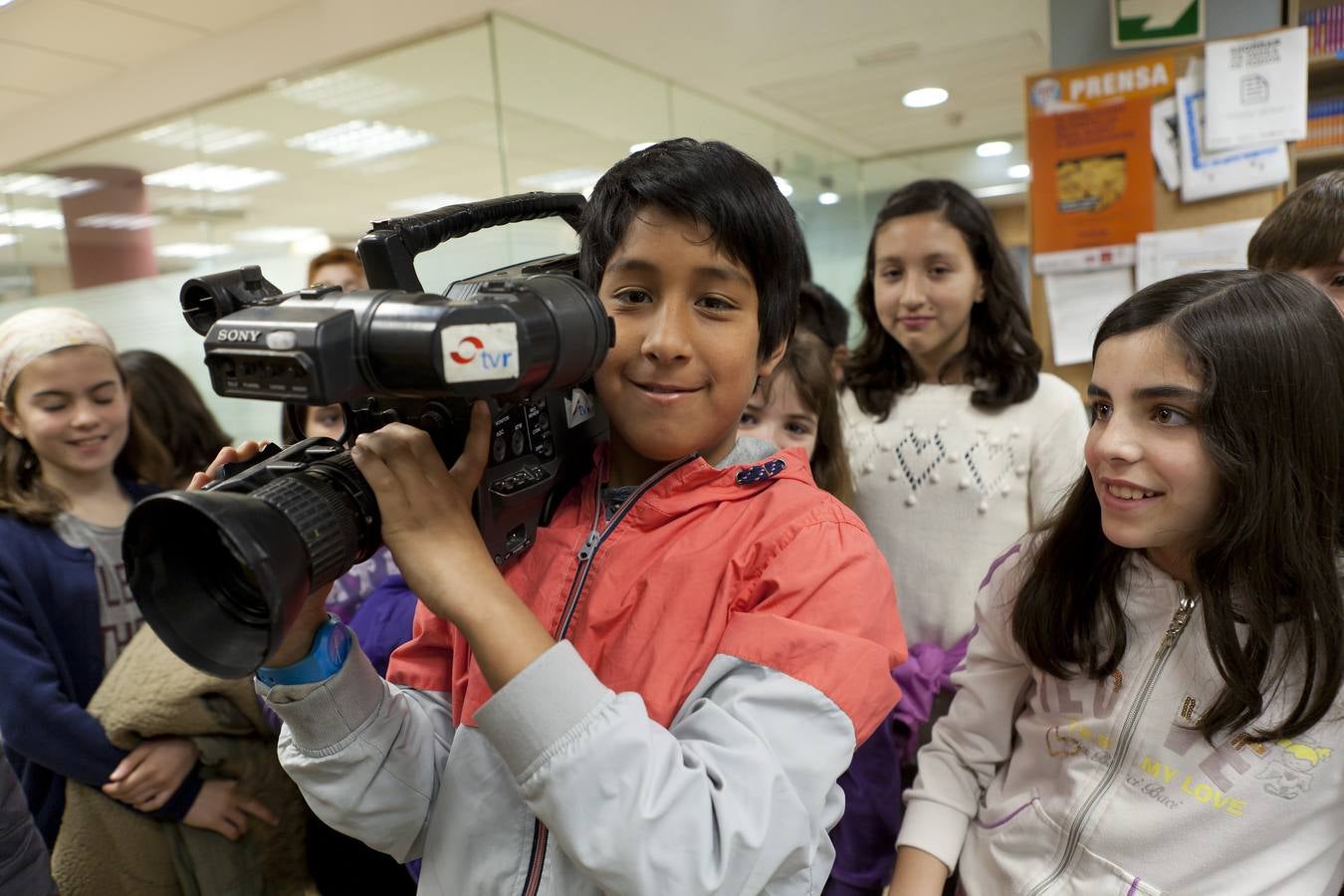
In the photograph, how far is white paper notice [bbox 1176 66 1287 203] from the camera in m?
2.11

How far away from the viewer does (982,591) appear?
3.25 ft

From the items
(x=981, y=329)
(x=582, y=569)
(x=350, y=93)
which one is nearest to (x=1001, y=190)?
(x=350, y=93)

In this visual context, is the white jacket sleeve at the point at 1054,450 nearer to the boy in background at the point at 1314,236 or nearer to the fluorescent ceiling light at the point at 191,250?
the boy in background at the point at 1314,236

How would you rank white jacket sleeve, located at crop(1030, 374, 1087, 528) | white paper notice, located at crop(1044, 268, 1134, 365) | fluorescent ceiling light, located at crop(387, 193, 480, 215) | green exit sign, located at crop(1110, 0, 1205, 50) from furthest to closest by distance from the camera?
fluorescent ceiling light, located at crop(387, 193, 480, 215) < white paper notice, located at crop(1044, 268, 1134, 365) < green exit sign, located at crop(1110, 0, 1205, 50) < white jacket sleeve, located at crop(1030, 374, 1087, 528)

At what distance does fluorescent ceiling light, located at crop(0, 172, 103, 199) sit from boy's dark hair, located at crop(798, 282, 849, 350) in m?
3.86

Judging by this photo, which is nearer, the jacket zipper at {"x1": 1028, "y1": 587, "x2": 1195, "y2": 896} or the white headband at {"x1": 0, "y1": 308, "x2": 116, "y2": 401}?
the jacket zipper at {"x1": 1028, "y1": 587, "x2": 1195, "y2": 896}

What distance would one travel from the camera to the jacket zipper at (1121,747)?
0.82 metres

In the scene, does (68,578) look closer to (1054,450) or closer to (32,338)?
(32,338)

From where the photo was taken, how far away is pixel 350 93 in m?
3.53

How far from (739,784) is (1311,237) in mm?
1220

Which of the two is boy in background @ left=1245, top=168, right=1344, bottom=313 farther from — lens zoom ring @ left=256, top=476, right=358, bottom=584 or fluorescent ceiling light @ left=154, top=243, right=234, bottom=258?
fluorescent ceiling light @ left=154, top=243, right=234, bottom=258

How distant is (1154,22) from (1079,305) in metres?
0.74

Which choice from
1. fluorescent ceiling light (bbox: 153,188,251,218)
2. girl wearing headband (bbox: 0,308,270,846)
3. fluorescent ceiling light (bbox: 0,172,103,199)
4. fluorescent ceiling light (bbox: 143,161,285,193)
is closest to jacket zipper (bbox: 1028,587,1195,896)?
girl wearing headband (bbox: 0,308,270,846)

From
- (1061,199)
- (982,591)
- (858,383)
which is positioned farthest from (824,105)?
(982,591)
